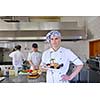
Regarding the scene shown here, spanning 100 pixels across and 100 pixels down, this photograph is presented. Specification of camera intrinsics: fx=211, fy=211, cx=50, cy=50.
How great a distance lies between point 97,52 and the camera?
2.09 metres

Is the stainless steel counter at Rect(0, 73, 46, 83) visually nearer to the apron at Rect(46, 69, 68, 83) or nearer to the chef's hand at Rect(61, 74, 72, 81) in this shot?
the apron at Rect(46, 69, 68, 83)

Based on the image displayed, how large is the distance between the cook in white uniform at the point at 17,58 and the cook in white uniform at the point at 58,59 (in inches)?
8.6

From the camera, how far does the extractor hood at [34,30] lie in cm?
211

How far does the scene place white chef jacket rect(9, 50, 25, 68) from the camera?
6.93 feet

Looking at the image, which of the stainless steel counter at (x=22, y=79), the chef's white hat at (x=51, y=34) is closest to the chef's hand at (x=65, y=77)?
the stainless steel counter at (x=22, y=79)

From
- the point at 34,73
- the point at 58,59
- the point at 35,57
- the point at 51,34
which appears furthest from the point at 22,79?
the point at 51,34

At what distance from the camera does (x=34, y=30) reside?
213 cm

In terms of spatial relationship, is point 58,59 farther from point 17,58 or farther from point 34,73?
point 17,58

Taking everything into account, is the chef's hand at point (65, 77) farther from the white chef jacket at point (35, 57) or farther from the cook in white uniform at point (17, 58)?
the cook in white uniform at point (17, 58)

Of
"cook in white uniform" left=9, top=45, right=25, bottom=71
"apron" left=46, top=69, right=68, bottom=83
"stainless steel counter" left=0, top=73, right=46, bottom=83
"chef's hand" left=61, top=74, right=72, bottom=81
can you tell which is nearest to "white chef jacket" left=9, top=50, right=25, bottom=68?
"cook in white uniform" left=9, top=45, right=25, bottom=71

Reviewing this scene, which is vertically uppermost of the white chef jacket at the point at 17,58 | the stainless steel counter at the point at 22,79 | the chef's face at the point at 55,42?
the chef's face at the point at 55,42

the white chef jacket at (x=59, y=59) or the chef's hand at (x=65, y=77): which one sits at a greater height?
the white chef jacket at (x=59, y=59)
